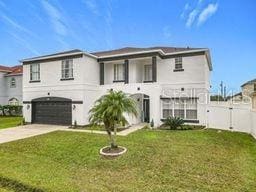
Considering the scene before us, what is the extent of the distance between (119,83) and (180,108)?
20.0ft

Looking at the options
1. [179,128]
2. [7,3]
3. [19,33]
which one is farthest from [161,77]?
[19,33]

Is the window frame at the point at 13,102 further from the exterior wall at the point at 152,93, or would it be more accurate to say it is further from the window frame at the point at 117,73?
the exterior wall at the point at 152,93

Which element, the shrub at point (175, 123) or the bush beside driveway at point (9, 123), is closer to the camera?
the shrub at point (175, 123)

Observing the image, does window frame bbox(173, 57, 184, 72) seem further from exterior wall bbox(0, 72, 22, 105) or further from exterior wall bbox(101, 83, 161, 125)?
exterior wall bbox(0, 72, 22, 105)

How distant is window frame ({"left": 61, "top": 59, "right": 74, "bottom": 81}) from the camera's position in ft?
68.8

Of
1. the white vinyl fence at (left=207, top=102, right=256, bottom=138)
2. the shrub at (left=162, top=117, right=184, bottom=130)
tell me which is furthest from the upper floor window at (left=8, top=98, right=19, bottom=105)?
the white vinyl fence at (left=207, top=102, right=256, bottom=138)

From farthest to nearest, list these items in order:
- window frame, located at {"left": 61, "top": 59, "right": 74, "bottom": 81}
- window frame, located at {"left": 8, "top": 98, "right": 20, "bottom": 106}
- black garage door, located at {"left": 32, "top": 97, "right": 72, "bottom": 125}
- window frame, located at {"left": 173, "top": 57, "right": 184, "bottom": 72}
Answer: window frame, located at {"left": 8, "top": 98, "right": 20, "bottom": 106}, black garage door, located at {"left": 32, "top": 97, "right": 72, "bottom": 125}, window frame, located at {"left": 61, "top": 59, "right": 74, "bottom": 81}, window frame, located at {"left": 173, "top": 57, "right": 184, "bottom": 72}

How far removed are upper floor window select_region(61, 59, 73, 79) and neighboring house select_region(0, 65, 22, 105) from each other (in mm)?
15049

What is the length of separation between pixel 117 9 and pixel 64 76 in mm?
7807

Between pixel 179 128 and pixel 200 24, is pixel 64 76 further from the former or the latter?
pixel 200 24

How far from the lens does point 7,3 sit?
729 inches

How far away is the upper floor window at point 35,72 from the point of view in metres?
23.0

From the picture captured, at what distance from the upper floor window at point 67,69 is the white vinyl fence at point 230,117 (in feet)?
41.5

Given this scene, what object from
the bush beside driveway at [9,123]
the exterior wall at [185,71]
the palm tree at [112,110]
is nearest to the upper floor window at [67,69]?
the bush beside driveway at [9,123]
